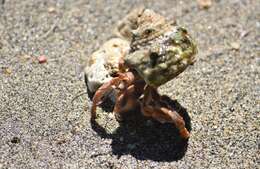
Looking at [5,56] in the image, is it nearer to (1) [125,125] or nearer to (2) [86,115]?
(2) [86,115]

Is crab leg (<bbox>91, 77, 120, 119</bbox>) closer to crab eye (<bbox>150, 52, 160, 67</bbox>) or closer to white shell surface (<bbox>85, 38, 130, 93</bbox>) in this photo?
white shell surface (<bbox>85, 38, 130, 93</bbox>)

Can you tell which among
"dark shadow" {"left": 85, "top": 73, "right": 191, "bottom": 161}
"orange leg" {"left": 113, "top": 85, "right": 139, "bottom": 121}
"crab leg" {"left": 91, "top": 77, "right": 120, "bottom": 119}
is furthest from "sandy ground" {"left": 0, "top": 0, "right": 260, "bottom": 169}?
"crab leg" {"left": 91, "top": 77, "right": 120, "bottom": 119}

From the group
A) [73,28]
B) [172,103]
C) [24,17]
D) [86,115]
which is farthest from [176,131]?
[24,17]

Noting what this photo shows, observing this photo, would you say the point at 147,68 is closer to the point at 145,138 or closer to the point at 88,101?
the point at 145,138

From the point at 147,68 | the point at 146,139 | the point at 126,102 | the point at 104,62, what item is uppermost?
the point at 147,68

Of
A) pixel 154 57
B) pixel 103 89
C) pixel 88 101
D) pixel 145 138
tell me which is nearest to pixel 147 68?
pixel 154 57
